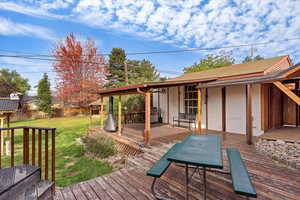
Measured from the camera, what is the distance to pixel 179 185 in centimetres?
261

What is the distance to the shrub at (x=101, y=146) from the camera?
5.56 meters

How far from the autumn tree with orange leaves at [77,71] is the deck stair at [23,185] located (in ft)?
55.9

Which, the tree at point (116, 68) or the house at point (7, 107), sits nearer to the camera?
the house at point (7, 107)

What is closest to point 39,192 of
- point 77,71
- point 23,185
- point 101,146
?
point 23,185

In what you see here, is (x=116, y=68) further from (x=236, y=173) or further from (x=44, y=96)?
(x=236, y=173)

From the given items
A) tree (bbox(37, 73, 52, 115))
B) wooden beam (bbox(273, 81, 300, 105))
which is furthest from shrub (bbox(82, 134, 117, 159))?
tree (bbox(37, 73, 52, 115))

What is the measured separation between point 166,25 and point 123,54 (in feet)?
41.8

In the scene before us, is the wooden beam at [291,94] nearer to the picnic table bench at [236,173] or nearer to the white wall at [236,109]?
the white wall at [236,109]

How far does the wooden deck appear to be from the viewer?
7.55 feet

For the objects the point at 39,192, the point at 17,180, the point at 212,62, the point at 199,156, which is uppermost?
the point at 212,62

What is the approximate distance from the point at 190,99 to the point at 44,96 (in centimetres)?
1906

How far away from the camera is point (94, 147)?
18.9 ft

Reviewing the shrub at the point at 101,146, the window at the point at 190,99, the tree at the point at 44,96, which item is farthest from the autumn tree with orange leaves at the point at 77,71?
the window at the point at 190,99

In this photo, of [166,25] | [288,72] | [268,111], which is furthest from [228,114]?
[166,25]
